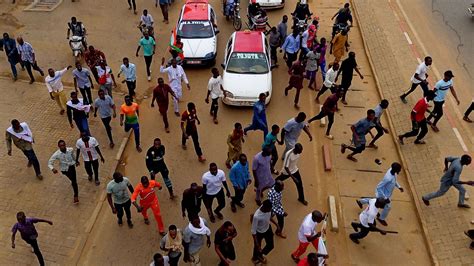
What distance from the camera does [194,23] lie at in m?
14.8

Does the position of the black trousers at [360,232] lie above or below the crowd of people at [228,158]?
below

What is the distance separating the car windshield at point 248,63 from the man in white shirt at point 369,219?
565cm

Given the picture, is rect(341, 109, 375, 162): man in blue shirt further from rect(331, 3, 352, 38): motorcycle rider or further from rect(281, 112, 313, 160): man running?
rect(331, 3, 352, 38): motorcycle rider

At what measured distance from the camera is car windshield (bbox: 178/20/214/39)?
1441 centimetres

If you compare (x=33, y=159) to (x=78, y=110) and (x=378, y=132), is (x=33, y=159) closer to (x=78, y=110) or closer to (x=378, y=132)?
(x=78, y=110)

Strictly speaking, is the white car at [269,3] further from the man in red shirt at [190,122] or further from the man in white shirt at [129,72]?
the man in red shirt at [190,122]

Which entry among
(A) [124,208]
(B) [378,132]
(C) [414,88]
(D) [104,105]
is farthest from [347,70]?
(A) [124,208]

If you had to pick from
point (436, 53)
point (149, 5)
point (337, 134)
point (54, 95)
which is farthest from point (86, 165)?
point (436, 53)

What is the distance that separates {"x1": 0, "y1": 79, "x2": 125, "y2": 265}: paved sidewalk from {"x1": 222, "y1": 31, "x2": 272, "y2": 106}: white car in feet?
10.9

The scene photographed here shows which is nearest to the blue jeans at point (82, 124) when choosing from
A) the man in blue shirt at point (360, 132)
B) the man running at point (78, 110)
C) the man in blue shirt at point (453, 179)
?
the man running at point (78, 110)

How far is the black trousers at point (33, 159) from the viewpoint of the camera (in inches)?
384

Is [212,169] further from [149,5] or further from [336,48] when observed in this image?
[149,5]

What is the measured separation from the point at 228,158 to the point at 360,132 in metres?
3.12

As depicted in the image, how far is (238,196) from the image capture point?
9.16 meters
